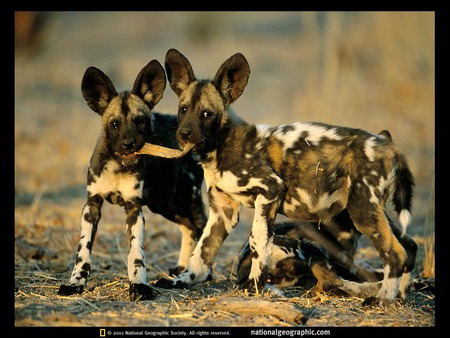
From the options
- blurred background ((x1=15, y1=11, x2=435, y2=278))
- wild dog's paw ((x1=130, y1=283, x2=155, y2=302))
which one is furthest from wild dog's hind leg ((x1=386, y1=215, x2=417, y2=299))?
wild dog's paw ((x1=130, y1=283, x2=155, y2=302))

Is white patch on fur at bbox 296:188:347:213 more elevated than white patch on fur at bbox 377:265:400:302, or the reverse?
white patch on fur at bbox 296:188:347:213

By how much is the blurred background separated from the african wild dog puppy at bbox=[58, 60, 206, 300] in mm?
1663

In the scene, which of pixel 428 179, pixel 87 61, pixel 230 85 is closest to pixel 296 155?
pixel 230 85

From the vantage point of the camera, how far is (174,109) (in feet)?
41.0

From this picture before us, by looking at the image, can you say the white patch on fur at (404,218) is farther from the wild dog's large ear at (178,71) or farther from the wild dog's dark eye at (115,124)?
the wild dog's dark eye at (115,124)

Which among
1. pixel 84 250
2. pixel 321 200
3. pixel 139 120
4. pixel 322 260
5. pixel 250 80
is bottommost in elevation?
pixel 322 260

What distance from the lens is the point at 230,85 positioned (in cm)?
562

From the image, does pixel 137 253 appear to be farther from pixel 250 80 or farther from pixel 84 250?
pixel 250 80

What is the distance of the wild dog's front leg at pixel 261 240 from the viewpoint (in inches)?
205

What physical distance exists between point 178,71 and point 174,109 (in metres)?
6.87

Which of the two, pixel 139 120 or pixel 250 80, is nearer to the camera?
pixel 139 120

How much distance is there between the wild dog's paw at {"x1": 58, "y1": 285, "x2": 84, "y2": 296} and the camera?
5.05m

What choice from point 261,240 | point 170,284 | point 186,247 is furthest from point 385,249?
point 186,247
